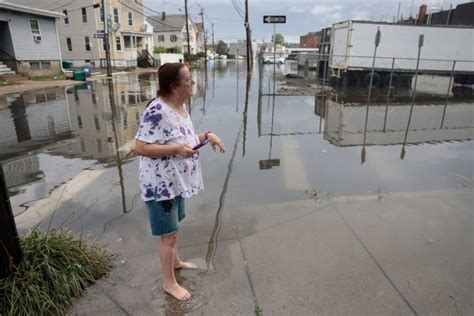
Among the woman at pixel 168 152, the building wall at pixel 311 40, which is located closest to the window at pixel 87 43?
the woman at pixel 168 152

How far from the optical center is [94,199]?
179 inches

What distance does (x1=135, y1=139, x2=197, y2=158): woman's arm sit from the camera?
228cm

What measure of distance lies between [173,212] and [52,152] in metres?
5.39

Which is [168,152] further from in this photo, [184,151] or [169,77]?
[169,77]

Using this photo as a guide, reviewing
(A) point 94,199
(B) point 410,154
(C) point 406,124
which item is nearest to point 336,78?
(C) point 406,124

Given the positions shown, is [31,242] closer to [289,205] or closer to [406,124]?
[289,205]

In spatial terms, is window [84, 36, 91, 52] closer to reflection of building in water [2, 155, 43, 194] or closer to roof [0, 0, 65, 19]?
roof [0, 0, 65, 19]

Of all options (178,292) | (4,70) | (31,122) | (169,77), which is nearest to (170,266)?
(178,292)

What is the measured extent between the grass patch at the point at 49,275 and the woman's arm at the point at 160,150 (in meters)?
1.15

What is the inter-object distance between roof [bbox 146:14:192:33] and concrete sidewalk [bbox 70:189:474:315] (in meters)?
68.8

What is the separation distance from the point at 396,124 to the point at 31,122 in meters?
10.4

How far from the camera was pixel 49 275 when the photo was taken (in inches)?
99.0

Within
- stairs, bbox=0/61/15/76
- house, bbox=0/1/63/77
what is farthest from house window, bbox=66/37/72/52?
stairs, bbox=0/61/15/76

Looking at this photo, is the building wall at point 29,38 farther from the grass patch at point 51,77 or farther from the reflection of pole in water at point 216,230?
the reflection of pole in water at point 216,230
